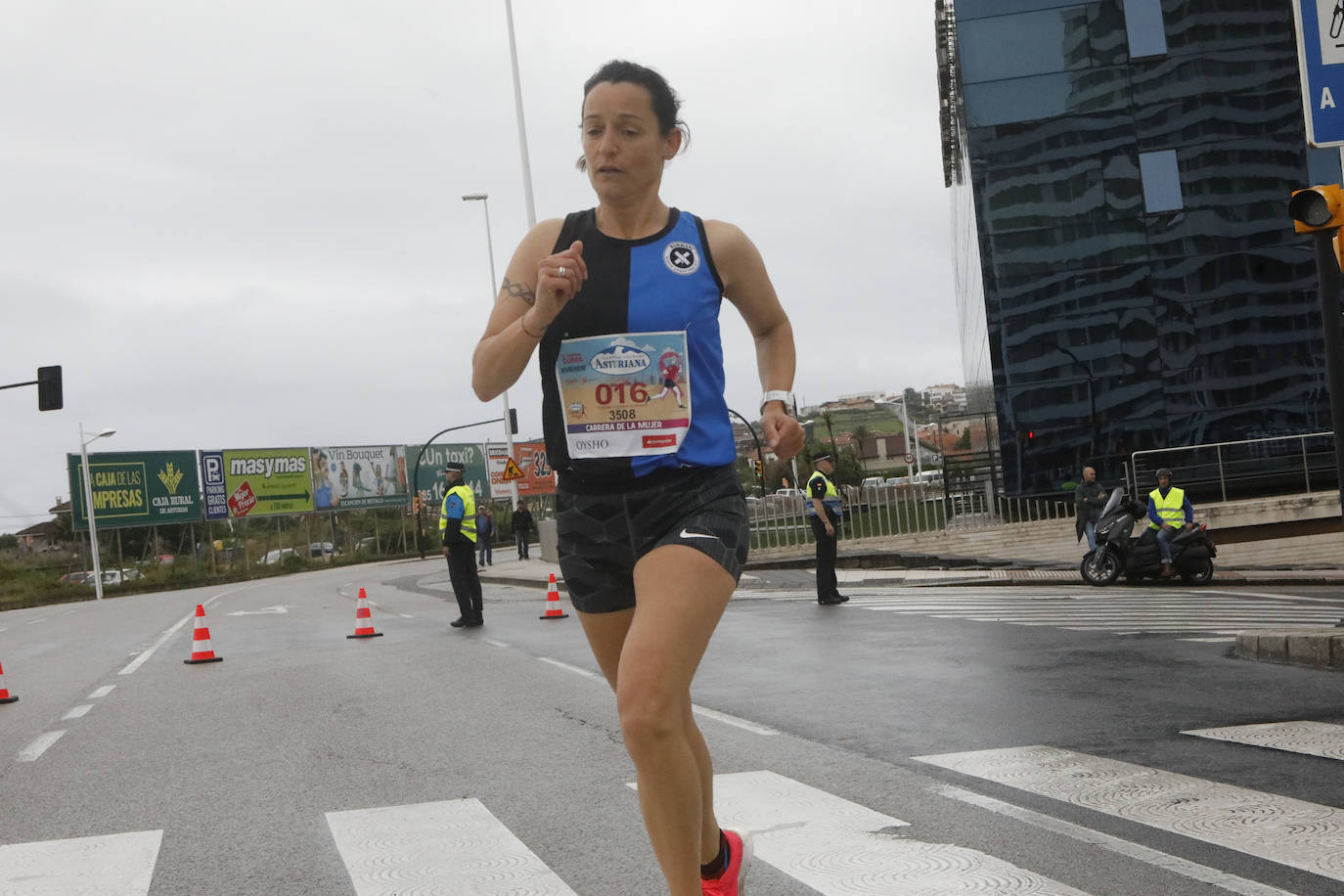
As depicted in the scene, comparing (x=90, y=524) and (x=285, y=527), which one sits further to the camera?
(x=285, y=527)

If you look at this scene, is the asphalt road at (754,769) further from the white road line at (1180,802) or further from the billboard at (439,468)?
the billboard at (439,468)

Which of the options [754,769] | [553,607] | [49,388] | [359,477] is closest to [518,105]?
[49,388]

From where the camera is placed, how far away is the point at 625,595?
324 centimetres

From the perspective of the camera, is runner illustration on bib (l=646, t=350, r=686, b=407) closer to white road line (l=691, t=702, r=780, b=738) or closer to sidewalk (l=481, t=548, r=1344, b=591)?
white road line (l=691, t=702, r=780, b=738)

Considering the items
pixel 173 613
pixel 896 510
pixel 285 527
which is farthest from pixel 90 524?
pixel 896 510

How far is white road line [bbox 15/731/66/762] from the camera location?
7.47 meters

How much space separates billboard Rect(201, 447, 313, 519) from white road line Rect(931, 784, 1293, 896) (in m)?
65.3

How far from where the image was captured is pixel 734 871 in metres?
3.34

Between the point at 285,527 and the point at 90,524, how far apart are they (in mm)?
15299

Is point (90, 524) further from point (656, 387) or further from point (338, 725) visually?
point (656, 387)

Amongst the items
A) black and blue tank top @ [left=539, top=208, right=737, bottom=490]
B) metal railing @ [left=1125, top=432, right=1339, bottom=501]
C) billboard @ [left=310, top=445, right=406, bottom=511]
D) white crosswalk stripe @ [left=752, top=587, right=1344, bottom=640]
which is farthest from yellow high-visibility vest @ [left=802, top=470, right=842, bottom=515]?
billboard @ [left=310, top=445, right=406, bottom=511]

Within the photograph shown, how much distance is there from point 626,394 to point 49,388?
32.1m

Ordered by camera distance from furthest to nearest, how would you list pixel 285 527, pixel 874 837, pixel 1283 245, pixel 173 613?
pixel 285 527, pixel 1283 245, pixel 173 613, pixel 874 837

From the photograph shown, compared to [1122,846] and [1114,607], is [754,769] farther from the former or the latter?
[1114,607]
